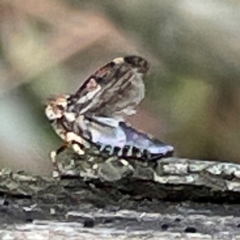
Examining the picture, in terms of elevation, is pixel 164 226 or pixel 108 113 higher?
pixel 108 113

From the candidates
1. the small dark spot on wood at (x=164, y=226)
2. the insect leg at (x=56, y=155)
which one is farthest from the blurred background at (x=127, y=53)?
the small dark spot on wood at (x=164, y=226)

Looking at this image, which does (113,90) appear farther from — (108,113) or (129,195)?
(129,195)

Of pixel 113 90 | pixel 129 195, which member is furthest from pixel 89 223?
pixel 113 90

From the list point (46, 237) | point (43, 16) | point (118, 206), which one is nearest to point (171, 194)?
point (118, 206)

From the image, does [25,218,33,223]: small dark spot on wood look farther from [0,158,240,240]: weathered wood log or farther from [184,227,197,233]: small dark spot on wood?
[184,227,197,233]: small dark spot on wood

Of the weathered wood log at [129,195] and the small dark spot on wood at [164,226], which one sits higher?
the weathered wood log at [129,195]

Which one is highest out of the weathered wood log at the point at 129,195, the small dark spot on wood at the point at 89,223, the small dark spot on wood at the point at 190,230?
the weathered wood log at the point at 129,195

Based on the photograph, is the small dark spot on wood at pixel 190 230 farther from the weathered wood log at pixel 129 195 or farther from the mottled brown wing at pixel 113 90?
the mottled brown wing at pixel 113 90
